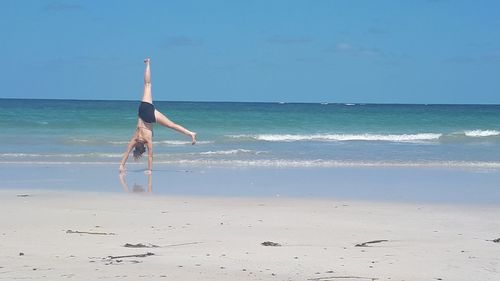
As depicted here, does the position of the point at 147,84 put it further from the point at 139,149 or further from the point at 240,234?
the point at 240,234

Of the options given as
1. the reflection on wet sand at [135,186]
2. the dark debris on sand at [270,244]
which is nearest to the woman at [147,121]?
the reflection on wet sand at [135,186]

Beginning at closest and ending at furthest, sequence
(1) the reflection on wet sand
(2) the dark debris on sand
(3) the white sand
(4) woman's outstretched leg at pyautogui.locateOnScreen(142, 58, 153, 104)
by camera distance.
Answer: (3) the white sand < (2) the dark debris on sand < (1) the reflection on wet sand < (4) woman's outstretched leg at pyautogui.locateOnScreen(142, 58, 153, 104)

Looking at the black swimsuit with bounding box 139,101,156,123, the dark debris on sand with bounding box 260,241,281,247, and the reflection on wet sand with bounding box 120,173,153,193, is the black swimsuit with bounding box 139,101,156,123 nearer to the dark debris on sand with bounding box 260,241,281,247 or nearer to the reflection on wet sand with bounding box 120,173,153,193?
the reflection on wet sand with bounding box 120,173,153,193

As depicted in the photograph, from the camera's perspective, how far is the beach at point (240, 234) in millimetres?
5801

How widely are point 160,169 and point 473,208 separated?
6.70 metres

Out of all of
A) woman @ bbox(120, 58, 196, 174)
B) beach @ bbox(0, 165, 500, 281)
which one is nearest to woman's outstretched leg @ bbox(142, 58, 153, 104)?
woman @ bbox(120, 58, 196, 174)

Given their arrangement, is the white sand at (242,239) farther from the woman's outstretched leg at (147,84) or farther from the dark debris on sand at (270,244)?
the woman's outstretched leg at (147,84)

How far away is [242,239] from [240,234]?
1.02ft

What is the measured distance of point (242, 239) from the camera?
280 inches

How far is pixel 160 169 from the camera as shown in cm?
1491

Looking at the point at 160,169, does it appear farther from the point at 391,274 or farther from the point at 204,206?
the point at 391,274

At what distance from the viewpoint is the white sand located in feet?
18.9

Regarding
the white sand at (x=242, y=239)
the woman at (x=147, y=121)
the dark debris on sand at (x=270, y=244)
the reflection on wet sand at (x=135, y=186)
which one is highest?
the woman at (x=147, y=121)

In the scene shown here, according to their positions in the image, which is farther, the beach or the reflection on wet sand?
the reflection on wet sand
